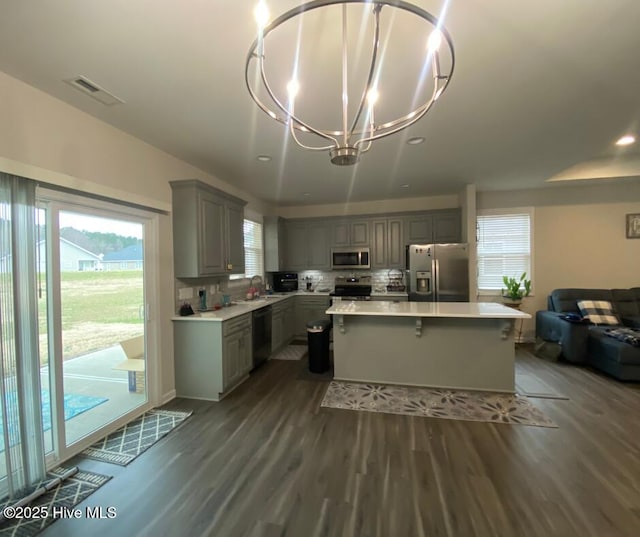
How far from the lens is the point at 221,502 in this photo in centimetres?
193

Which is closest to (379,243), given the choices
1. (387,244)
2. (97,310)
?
(387,244)

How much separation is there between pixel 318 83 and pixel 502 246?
493cm

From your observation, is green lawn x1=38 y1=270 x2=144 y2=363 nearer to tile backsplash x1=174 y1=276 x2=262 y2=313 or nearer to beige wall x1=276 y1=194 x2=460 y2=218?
tile backsplash x1=174 y1=276 x2=262 y2=313

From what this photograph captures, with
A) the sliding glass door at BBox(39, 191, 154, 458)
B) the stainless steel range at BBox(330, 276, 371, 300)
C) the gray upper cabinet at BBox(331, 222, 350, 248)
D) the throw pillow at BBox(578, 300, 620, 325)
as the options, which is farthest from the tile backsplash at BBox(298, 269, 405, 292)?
the sliding glass door at BBox(39, 191, 154, 458)

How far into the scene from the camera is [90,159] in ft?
8.35

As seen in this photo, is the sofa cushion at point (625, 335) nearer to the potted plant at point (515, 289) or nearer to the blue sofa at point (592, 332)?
the blue sofa at point (592, 332)

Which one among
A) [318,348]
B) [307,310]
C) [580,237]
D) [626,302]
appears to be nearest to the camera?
[318,348]

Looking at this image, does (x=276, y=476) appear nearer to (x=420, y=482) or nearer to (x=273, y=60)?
(x=420, y=482)

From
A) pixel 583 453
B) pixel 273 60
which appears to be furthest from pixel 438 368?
pixel 273 60

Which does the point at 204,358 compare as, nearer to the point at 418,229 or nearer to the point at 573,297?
the point at 418,229

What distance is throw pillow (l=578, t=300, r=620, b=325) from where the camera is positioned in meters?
4.43

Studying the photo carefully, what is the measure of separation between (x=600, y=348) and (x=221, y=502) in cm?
486

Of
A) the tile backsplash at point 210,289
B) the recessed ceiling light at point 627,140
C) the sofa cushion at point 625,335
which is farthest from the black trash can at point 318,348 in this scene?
the recessed ceiling light at point 627,140

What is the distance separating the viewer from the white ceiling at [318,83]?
155 centimetres
